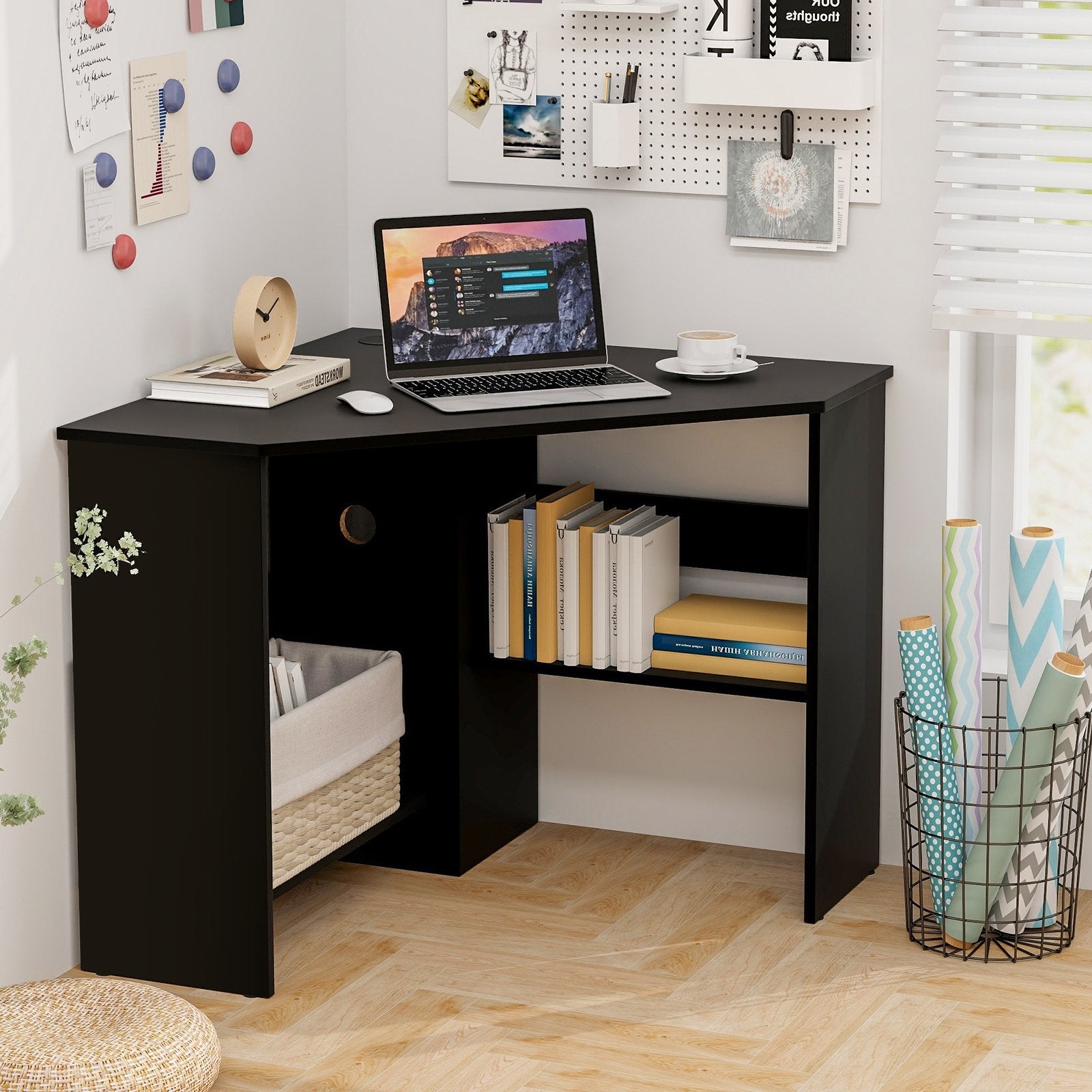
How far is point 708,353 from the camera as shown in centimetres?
296

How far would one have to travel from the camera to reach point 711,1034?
263 centimetres

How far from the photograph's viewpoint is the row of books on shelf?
304 cm

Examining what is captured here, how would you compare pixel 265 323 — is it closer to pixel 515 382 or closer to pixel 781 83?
pixel 515 382

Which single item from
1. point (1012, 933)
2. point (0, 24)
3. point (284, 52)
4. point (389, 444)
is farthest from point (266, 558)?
point (1012, 933)

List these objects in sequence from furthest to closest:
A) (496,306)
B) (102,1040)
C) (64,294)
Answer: (496,306) < (64,294) < (102,1040)

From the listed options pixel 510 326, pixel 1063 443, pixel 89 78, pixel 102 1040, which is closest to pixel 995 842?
pixel 1063 443

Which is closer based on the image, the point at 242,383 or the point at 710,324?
the point at 242,383

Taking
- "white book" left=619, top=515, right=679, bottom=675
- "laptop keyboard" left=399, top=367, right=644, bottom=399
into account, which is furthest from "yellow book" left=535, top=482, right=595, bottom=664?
"laptop keyboard" left=399, top=367, right=644, bottom=399

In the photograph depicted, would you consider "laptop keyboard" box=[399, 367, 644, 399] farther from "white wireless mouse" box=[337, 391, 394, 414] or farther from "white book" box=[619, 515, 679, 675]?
"white book" box=[619, 515, 679, 675]

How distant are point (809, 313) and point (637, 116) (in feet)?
1.43

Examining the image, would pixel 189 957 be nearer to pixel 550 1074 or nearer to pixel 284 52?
pixel 550 1074

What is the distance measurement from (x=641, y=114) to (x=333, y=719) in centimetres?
114

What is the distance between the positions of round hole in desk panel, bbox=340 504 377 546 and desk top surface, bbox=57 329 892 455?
221 millimetres

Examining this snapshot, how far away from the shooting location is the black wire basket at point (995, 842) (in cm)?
283
